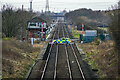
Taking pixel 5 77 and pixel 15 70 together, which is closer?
pixel 5 77

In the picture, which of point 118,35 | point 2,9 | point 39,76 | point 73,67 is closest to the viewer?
point 118,35

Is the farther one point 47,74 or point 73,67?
point 73,67

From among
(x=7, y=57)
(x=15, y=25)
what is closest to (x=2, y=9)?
(x=15, y=25)

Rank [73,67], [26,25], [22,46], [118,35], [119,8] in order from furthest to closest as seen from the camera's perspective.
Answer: [26,25] → [22,46] → [73,67] → [119,8] → [118,35]

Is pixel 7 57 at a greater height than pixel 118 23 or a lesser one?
lesser

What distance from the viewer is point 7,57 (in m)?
13.9

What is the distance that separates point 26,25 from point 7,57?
70.6 feet

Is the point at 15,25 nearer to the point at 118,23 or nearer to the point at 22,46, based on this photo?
the point at 22,46

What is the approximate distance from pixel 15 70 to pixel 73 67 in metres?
4.08

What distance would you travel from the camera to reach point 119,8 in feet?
43.8

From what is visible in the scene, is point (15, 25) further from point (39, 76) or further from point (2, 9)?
point (39, 76)

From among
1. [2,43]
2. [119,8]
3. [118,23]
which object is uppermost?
[119,8]

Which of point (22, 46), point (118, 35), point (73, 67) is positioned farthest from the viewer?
point (22, 46)

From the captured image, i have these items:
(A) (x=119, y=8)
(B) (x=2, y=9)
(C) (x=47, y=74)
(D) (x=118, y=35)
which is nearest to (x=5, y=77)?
(C) (x=47, y=74)
